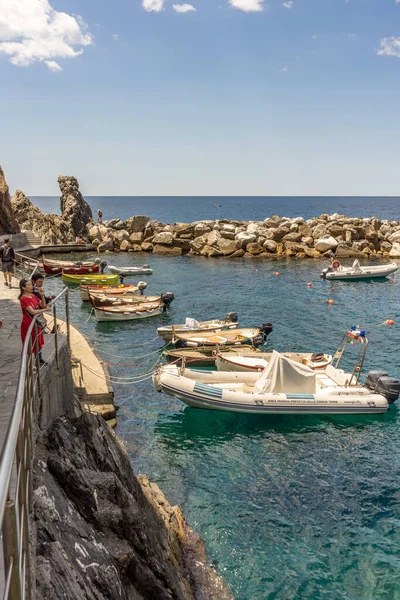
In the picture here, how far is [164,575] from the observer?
7797 millimetres

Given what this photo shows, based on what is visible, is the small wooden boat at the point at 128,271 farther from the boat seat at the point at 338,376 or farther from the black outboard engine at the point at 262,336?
the boat seat at the point at 338,376

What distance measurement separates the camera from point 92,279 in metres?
42.0

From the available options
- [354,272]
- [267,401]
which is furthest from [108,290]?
[354,272]

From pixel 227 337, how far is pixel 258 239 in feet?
125

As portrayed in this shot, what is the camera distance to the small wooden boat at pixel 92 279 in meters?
41.8

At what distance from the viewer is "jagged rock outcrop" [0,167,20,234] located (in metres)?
48.1

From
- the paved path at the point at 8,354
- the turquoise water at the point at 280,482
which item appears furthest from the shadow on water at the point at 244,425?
the paved path at the point at 8,354

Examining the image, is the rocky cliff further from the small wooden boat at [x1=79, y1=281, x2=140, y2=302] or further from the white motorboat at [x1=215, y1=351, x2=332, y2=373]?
the small wooden boat at [x1=79, y1=281, x2=140, y2=302]

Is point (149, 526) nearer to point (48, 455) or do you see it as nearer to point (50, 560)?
point (48, 455)

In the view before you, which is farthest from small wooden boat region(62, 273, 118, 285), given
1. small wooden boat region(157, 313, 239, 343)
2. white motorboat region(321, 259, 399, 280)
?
white motorboat region(321, 259, 399, 280)

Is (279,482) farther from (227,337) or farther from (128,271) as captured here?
(128,271)

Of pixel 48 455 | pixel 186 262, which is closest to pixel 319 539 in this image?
pixel 48 455

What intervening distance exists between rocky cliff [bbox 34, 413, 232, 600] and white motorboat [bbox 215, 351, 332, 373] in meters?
12.2

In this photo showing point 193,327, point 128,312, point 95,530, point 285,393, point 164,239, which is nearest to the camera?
point 95,530
